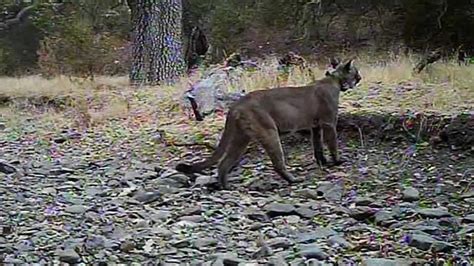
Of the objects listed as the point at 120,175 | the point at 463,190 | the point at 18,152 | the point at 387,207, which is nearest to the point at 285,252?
the point at 387,207

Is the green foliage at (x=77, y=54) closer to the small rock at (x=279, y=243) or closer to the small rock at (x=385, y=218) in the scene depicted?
the small rock at (x=385, y=218)

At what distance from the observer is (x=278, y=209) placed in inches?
223

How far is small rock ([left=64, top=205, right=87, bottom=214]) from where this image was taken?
19.4 feet

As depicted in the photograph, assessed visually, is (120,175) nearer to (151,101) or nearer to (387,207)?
(387,207)

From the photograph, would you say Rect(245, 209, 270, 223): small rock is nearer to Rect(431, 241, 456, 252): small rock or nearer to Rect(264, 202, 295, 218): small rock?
Rect(264, 202, 295, 218): small rock

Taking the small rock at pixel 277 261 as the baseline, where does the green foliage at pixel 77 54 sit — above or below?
below

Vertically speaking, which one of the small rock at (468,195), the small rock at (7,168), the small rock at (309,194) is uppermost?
the small rock at (468,195)

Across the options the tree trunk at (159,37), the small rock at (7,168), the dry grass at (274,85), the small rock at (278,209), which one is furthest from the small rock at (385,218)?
the tree trunk at (159,37)

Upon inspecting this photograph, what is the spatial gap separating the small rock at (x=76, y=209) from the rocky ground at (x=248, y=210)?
0.01m

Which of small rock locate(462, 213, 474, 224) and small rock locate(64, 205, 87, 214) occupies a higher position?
small rock locate(462, 213, 474, 224)

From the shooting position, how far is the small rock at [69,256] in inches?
182

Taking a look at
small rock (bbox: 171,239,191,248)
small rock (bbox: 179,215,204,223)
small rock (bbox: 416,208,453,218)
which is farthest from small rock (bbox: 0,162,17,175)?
small rock (bbox: 416,208,453,218)

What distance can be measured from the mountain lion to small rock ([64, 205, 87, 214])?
884 mm

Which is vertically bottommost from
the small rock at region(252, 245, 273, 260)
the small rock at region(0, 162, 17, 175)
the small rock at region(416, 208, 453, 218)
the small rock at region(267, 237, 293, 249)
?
the small rock at region(0, 162, 17, 175)
